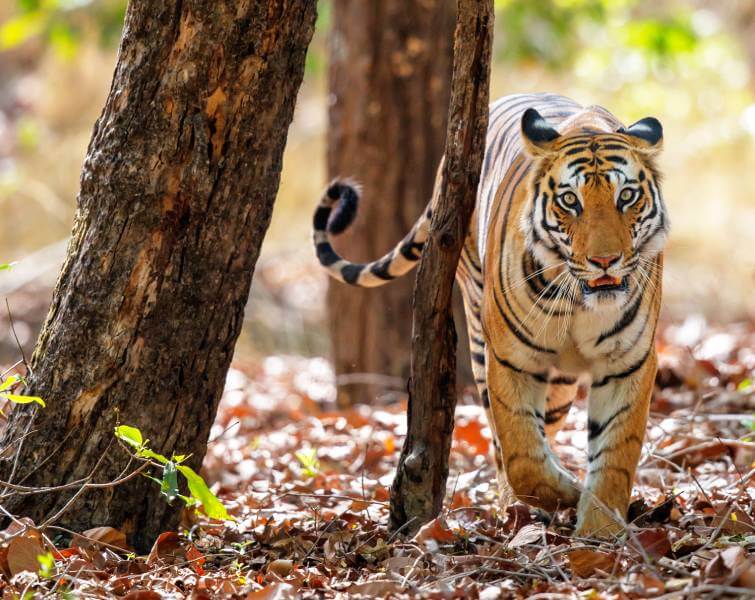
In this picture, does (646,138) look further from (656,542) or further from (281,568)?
(281,568)

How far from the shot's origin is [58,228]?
12578 millimetres

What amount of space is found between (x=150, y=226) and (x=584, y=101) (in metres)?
12.1

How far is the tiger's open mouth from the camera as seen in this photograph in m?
3.51

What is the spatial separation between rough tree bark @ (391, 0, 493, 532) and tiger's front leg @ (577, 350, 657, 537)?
0.53m

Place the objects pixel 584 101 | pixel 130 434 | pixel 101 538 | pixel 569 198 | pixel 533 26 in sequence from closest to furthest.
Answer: pixel 130 434 < pixel 101 538 < pixel 569 198 < pixel 533 26 < pixel 584 101

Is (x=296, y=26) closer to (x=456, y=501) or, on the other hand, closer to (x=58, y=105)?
(x=456, y=501)

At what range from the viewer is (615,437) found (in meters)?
3.68

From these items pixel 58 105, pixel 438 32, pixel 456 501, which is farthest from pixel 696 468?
pixel 58 105

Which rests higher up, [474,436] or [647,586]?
[474,436]

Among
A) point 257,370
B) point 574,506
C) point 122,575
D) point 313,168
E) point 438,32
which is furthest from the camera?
point 313,168

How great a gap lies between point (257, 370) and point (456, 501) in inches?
192

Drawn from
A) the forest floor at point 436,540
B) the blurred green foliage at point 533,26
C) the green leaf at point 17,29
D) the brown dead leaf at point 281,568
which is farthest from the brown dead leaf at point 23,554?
the blurred green foliage at point 533,26

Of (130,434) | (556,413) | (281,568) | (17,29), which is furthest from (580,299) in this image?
(17,29)

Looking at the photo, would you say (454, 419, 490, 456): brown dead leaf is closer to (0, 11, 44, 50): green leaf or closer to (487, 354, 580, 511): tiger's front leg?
(487, 354, 580, 511): tiger's front leg
